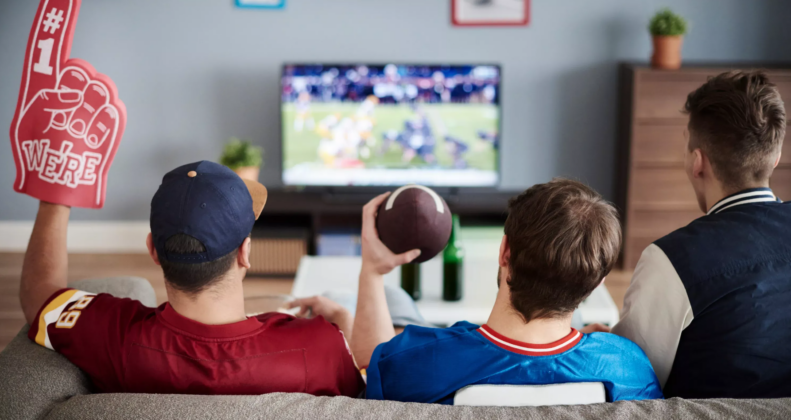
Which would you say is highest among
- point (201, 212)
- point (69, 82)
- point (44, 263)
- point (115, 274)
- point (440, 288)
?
point (69, 82)

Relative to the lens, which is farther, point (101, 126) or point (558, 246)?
point (101, 126)

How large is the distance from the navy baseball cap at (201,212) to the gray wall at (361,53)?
3.19 meters

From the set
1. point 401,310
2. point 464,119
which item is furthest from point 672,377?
point 464,119

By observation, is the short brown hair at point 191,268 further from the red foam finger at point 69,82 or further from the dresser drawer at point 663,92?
the dresser drawer at point 663,92

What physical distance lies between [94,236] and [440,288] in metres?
2.79

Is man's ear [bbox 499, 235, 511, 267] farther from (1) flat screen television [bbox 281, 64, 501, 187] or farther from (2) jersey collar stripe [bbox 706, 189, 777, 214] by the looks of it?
(1) flat screen television [bbox 281, 64, 501, 187]

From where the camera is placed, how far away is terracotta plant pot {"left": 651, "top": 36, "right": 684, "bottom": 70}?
3850mm

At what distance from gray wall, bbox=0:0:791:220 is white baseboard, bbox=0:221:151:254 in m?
0.41

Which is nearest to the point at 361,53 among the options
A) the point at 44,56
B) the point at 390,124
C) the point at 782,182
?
the point at 390,124

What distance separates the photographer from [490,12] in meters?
4.18

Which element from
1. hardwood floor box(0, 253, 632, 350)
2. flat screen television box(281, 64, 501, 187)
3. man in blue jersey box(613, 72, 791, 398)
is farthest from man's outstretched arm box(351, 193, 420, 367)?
flat screen television box(281, 64, 501, 187)

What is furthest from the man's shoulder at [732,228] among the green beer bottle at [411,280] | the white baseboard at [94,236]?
the white baseboard at [94,236]

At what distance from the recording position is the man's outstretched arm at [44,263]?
1352mm

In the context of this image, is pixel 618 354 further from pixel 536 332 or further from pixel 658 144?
pixel 658 144
